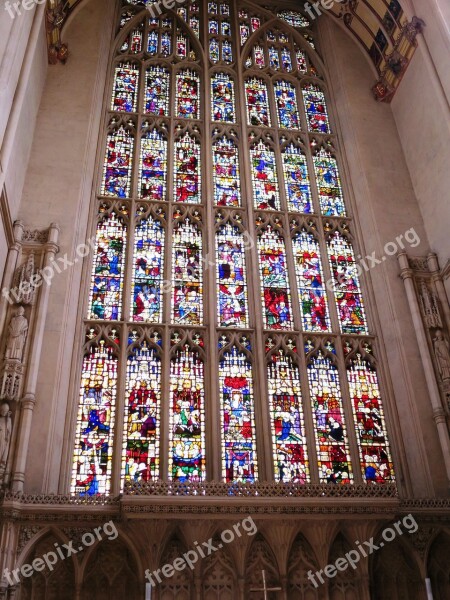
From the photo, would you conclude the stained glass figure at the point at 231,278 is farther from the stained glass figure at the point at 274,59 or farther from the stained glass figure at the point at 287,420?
the stained glass figure at the point at 274,59

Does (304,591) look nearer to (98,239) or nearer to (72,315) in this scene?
(72,315)

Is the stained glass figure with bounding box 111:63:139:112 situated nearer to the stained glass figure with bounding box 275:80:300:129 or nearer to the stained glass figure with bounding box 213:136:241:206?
the stained glass figure with bounding box 213:136:241:206

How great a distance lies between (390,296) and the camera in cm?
1219

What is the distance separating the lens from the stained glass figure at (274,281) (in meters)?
12.1

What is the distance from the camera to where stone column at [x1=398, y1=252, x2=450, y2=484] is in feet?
34.6

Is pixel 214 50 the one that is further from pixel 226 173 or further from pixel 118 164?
pixel 118 164

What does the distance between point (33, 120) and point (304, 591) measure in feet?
32.6

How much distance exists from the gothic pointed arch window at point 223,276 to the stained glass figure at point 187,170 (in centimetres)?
4

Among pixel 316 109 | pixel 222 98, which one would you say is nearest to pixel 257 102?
pixel 222 98

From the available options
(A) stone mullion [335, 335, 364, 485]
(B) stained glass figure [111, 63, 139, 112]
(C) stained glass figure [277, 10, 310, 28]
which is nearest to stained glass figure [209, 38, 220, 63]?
(B) stained glass figure [111, 63, 139, 112]

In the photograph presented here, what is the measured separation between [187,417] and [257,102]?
8.12 metres

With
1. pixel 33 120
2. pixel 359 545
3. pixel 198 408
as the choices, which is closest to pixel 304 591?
pixel 359 545

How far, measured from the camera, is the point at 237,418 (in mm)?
10914

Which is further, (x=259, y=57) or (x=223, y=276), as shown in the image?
(x=259, y=57)
